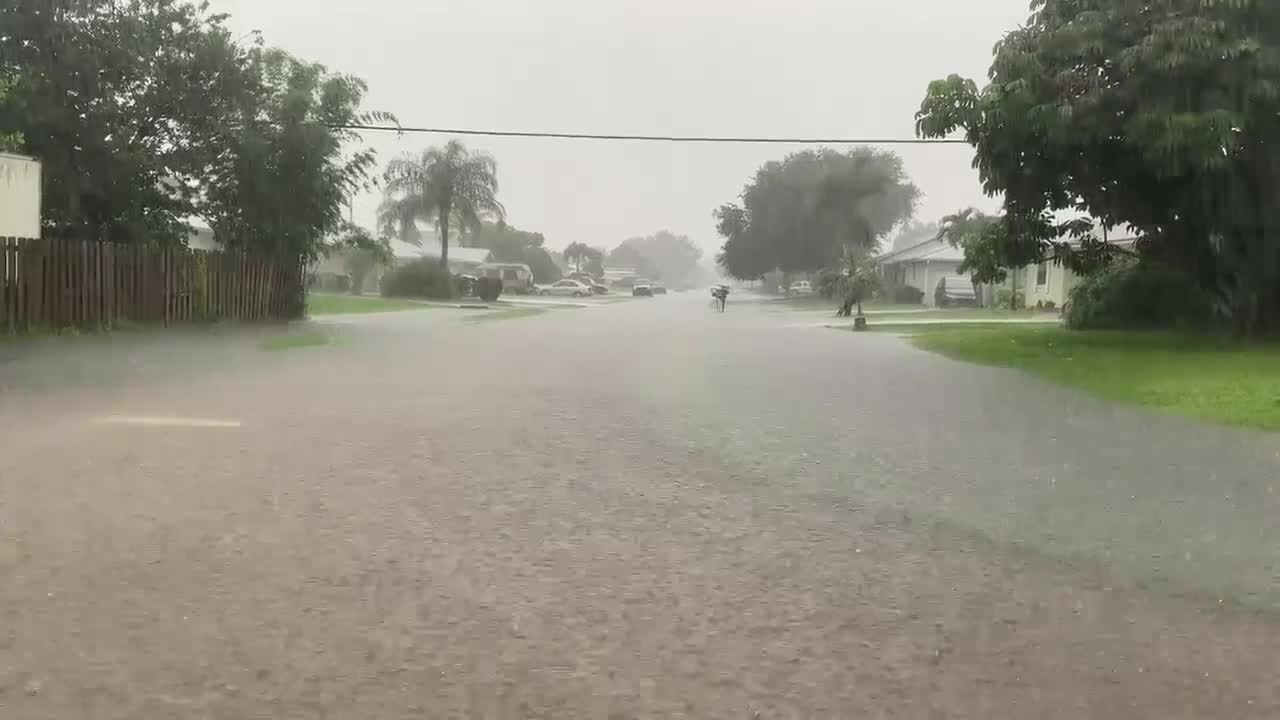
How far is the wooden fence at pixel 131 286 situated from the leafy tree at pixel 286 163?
1.09m

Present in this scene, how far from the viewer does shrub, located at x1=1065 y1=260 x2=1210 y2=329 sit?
2994 cm

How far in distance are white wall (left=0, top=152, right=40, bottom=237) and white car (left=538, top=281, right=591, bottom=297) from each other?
220 ft

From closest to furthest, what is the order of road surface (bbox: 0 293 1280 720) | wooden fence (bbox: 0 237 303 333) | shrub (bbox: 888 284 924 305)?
road surface (bbox: 0 293 1280 720), wooden fence (bbox: 0 237 303 333), shrub (bbox: 888 284 924 305)

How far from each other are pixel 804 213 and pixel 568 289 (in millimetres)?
20060

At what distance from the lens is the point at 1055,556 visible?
621cm

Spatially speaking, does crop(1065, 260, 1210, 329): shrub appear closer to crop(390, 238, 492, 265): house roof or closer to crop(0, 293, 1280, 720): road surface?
crop(0, 293, 1280, 720): road surface

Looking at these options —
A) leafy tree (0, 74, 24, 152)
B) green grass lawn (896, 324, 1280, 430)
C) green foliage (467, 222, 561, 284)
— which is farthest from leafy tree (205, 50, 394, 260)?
green foliage (467, 222, 561, 284)

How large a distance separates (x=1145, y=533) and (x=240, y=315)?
2615 centimetres

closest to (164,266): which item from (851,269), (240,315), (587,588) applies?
(240,315)

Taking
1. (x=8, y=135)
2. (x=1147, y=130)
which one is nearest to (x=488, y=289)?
(x=8, y=135)

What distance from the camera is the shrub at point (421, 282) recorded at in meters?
61.2

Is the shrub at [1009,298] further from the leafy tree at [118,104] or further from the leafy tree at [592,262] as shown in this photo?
the leafy tree at [592,262]

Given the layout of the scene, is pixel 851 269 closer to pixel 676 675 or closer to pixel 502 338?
pixel 502 338

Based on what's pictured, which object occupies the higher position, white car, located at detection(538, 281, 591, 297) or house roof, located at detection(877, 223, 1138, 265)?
house roof, located at detection(877, 223, 1138, 265)
